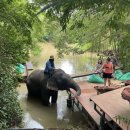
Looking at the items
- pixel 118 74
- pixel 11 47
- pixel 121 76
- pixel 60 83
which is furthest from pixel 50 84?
pixel 11 47

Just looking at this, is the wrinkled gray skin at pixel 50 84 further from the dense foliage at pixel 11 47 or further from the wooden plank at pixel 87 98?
the dense foliage at pixel 11 47

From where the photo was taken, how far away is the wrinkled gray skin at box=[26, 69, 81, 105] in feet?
41.0

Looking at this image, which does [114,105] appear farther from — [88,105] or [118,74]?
[118,74]

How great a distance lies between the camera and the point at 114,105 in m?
8.44

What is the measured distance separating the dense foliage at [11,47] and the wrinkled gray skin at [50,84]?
2.66m

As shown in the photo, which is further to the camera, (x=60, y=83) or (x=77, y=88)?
(x=60, y=83)

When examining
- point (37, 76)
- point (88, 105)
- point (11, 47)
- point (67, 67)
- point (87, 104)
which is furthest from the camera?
point (67, 67)

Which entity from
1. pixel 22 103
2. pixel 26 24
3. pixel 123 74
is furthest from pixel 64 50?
pixel 26 24

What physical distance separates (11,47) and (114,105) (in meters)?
2.76

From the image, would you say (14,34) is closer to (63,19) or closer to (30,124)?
(30,124)

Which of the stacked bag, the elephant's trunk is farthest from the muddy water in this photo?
the stacked bag

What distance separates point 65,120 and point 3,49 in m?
4.16

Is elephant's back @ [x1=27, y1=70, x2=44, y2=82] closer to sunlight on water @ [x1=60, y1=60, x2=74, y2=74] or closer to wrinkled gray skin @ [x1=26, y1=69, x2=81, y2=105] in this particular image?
wrinkled gray skin @ [x1=26, y1=69, x2=81, y2=105]

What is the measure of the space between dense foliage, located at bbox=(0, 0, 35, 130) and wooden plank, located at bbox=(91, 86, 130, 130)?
86.1 inches
